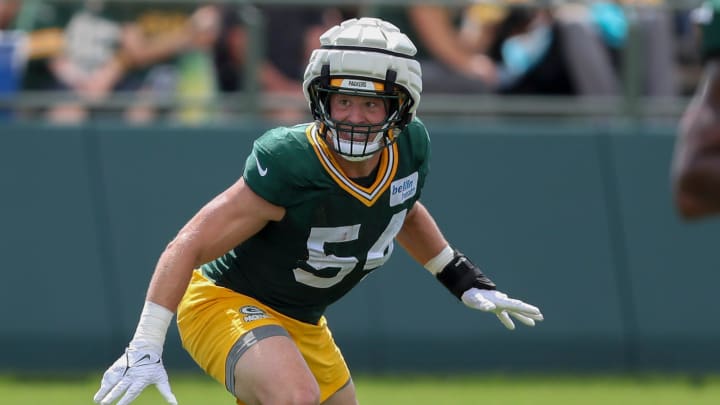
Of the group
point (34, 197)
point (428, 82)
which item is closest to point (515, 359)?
point (428, 82)

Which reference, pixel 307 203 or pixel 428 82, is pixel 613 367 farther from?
pixel 307 203

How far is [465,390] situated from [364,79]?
14.5 feet

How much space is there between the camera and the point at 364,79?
6.03 metres

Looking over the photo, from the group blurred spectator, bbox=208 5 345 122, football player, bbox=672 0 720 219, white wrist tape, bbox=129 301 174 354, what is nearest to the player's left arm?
white wrist tape, bbox=129 301 174 354

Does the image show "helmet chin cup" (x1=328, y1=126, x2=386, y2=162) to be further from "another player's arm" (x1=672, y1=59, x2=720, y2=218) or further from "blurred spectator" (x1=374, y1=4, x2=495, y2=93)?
"blurred spectator" (x1=374, y1=4, x2=495, y2=93)

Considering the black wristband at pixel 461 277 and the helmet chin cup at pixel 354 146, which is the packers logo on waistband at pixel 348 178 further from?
the black wristband at pixel 461 277

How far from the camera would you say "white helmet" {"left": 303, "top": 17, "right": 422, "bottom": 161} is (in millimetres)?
6012

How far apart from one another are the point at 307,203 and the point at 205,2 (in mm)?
4731

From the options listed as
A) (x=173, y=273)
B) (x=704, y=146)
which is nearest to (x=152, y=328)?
(x=173, y=273)

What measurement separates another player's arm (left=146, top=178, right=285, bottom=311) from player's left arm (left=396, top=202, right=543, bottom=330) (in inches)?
38.2

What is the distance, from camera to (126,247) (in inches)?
409

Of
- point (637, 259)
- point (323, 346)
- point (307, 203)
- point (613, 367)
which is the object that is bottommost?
point (613, 367)

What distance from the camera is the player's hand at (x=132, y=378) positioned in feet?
18.2

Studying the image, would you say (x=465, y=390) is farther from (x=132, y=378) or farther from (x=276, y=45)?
(x=132, y=378)
